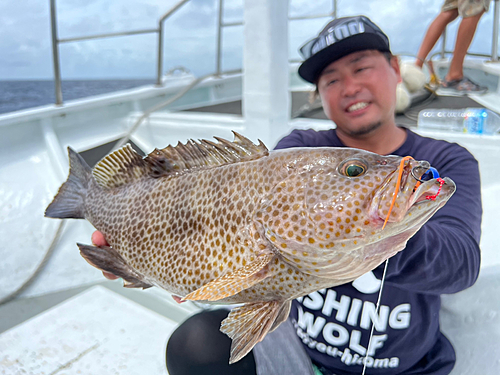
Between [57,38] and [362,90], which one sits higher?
[57,38]

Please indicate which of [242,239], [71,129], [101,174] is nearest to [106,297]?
[101,174]

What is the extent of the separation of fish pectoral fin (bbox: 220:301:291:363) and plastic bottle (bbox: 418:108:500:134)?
2461mm

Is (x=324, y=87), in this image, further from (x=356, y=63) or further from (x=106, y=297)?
(x=106, y=297)

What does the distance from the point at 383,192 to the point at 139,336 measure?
5.32 ft

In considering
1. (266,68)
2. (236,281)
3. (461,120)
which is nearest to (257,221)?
(236,281)

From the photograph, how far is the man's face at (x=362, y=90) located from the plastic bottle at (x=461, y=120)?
5.26 feet

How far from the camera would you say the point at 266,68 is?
229 cm

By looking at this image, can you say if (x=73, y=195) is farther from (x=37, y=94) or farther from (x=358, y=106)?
(x=37, y=94)

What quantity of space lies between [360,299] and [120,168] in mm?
915

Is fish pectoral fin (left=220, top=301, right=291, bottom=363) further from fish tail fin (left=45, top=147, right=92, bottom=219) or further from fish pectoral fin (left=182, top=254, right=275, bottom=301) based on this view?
fish tail fin (left=45, top=147, right=92, bottom=219)

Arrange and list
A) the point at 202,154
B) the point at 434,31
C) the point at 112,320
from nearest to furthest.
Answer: the point at 202,154, the point at 112,320, the point at 434,31

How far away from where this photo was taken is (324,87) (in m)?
1.49

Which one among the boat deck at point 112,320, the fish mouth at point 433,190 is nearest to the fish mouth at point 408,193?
the fish mouth at point 433,190

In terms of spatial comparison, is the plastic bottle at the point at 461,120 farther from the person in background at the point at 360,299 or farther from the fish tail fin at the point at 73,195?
the fish tail fin at the point at 73,195
